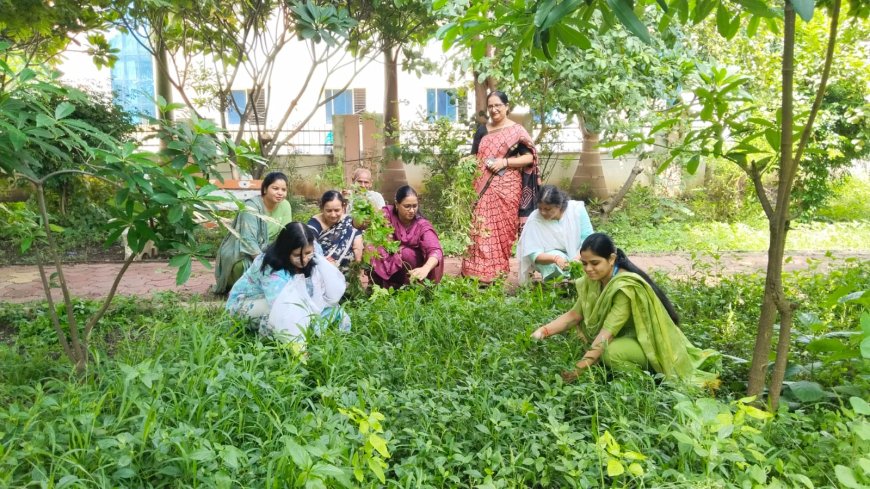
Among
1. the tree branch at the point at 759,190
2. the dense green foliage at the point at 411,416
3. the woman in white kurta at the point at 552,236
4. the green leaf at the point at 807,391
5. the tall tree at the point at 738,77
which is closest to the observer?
the tall tree at the point at 738,77

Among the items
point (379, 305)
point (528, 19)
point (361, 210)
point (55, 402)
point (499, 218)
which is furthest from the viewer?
point (499, 218)

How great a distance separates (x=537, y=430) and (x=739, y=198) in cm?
844

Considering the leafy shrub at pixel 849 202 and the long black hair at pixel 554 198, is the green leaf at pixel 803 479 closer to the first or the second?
the long black hair at pixel 554 198

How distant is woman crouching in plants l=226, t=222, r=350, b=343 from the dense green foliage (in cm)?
16

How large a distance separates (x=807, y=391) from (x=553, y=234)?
2619 millimetres

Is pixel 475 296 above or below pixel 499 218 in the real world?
below

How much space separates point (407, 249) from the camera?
18.2 ft

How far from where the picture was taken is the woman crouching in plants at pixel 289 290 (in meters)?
4.00

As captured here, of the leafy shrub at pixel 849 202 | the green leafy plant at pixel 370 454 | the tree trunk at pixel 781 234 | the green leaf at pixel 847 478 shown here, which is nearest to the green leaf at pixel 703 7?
the tree trunk at pixel 781 234

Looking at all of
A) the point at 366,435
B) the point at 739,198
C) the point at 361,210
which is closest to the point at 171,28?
the point at 361,210

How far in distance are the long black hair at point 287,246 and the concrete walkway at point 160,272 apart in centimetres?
200

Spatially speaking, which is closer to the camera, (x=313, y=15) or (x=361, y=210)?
(x=361, y=210)

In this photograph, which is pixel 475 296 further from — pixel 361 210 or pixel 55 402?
pixel 55 402

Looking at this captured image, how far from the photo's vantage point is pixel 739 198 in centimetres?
1012
